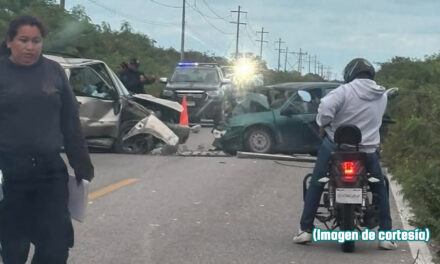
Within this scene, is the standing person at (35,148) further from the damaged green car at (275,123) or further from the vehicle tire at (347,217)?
the damaged green car at (275,123)

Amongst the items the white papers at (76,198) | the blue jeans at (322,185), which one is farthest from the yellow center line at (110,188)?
the white papers at (76,198)

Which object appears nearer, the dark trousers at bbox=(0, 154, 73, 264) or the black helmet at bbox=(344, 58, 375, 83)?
the dark trousers at bbox=(0, 154, 73, 264)

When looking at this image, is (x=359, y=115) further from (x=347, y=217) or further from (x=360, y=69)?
(x=347, y=217)

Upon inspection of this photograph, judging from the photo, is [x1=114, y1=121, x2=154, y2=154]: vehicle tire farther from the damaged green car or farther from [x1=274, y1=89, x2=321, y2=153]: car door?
[x1=274, y1=89, x2=321, y2=153]: car door

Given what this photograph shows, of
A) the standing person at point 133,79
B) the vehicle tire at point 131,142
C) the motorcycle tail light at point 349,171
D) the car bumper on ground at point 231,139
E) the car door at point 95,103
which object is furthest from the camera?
the standing person at point 133,79

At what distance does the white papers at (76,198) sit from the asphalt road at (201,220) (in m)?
2.09

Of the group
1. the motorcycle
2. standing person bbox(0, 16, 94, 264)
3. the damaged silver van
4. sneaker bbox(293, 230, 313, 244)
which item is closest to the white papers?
standing person bbox(0, 16, 94, 264)

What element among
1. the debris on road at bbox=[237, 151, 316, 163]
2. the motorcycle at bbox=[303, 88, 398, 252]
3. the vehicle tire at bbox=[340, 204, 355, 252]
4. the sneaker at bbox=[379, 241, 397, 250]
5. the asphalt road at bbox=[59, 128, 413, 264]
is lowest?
the debris on road at bbox=[237, 151, 316, 163]

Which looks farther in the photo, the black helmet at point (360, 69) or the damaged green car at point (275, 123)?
the damaged green car at point (275, 123)

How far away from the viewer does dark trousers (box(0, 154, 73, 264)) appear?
18.1 feet

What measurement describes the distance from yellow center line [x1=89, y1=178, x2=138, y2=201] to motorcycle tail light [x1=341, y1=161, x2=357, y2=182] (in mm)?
4520

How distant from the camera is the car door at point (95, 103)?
17.5 meters

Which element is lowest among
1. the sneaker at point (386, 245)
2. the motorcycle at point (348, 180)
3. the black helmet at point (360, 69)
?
the sneaker at point (386, 245)

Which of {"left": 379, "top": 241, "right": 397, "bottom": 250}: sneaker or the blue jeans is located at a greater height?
the blue jeans
